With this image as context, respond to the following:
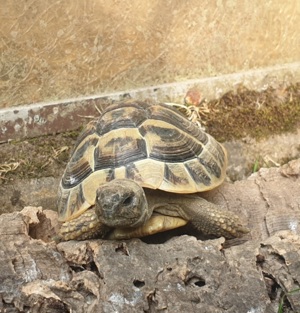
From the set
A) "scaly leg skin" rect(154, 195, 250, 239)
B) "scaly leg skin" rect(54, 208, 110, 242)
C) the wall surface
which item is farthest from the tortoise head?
the wall surface

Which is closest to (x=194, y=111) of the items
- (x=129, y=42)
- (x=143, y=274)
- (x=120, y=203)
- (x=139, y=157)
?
(x=129, y=42)

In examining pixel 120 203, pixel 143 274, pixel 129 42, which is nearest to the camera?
pixel 143 274

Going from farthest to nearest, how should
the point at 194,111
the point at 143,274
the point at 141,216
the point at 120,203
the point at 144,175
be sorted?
the point at 194,111
the point at 144,175
the point at 141,216
the point at 120,203
the point at 143,274

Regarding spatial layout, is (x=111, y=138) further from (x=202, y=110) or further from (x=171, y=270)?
(x=202, y=110)

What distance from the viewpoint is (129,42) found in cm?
365

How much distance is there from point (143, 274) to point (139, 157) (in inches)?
25.5

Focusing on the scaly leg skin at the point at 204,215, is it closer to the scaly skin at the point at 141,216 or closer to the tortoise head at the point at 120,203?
the scaly skin at the point at 141,216

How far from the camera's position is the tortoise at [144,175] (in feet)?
8.75

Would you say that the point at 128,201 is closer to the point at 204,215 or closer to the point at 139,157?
the point at 139,157

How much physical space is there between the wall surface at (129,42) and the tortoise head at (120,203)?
1.21 meters

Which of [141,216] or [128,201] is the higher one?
[128,201]

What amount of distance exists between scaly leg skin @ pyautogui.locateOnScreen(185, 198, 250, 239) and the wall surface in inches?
47.9

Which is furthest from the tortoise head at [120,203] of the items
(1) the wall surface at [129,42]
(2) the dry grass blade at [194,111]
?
(2) the dry grass blade at [194,111]

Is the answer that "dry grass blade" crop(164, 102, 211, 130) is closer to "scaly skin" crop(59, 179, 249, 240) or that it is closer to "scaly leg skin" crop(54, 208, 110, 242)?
"scaly skin" crop(59, 179, 249, 240)
